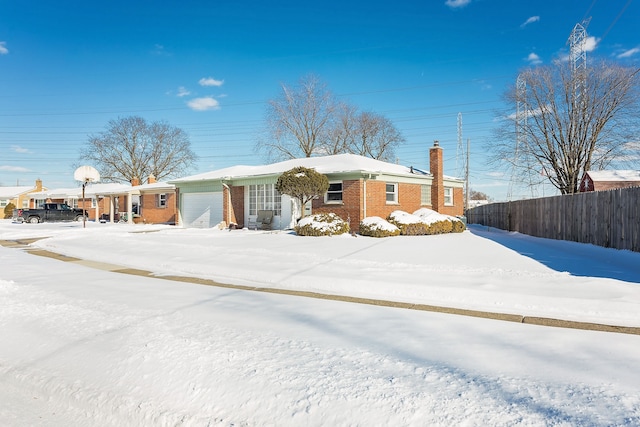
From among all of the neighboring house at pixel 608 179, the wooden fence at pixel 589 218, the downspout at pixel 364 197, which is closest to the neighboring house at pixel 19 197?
the downspout at pixel 364 197

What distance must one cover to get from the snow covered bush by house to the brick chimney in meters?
4.08

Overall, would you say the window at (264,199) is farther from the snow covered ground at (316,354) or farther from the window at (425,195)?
the snow covered ground at (316,354)

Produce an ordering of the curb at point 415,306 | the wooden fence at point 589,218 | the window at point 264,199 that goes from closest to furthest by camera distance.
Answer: the curb at point 415,306, the wooden fence at point 589,218, the window at point 264,199

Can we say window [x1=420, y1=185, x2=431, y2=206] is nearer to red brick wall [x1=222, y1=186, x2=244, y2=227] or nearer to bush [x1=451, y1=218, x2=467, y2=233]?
bush [x1=451, y1=218, x2=467, y2=233]

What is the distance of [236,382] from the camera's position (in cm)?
334

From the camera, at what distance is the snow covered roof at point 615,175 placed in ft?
88.0

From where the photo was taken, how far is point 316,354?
392cm

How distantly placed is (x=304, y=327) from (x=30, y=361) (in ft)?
9.28

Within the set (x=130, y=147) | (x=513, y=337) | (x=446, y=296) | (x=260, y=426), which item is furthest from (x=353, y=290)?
(x=130, y=147)

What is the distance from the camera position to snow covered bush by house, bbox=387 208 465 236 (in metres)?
17.8

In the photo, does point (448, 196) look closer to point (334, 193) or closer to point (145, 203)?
point (334, 193)

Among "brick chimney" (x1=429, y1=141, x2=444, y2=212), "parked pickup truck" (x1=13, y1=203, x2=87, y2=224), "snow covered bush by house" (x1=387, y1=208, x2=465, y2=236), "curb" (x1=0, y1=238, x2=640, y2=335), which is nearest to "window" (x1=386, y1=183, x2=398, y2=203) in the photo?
"snow covered bush by house" (x1=387, y1=208, x2=465, y2=236)

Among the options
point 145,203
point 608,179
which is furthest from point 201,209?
point 608,179

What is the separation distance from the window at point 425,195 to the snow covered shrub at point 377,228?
559cm
